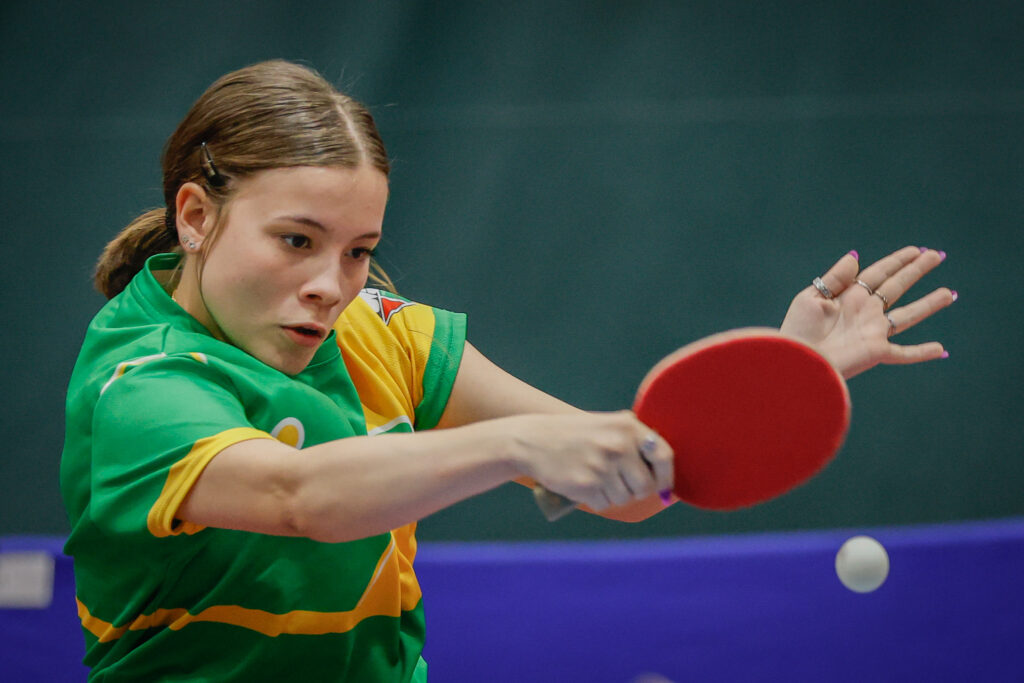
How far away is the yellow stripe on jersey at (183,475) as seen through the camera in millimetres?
914

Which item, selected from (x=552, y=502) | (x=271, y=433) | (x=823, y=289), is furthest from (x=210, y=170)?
(x=823, y=289)

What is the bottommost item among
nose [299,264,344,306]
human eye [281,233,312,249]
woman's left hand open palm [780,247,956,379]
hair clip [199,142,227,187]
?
nose [299,264,344,306]

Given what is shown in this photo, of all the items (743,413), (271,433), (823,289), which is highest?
(823,289)

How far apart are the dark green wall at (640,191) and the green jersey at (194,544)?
170 cm

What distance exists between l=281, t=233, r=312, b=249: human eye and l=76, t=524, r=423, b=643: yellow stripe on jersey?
0.36 m

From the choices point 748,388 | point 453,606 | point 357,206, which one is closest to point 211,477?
point 357,206

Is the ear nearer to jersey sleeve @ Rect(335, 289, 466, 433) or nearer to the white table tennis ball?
jersey sleeve @ Rect(335, 289, 466, 433)

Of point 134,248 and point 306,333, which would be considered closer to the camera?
point 306,333

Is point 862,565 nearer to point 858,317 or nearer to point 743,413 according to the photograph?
point 858,317

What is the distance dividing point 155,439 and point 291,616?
0.95ft

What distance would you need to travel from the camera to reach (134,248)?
1.33m

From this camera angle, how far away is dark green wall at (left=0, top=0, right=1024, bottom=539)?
2.89m

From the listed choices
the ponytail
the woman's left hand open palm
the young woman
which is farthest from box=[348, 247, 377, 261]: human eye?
the woman's left hand open palm

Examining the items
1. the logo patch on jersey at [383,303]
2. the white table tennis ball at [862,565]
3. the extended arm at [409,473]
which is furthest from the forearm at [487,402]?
the white table tennis ball at [862,565]
